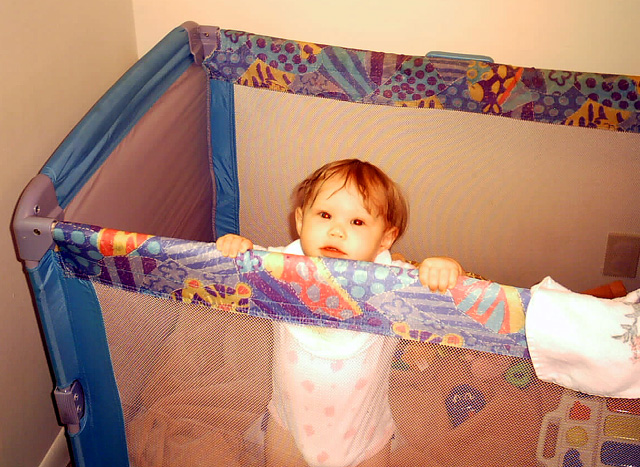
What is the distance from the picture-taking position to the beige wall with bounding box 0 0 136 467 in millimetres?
947

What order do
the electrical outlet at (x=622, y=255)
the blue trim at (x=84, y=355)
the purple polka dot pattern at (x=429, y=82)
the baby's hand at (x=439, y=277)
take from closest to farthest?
1. the baby's hand at (x=439, y=277)
2. the blue trim at (x=84, y=355)
3. the purple polka dot pattern at (x=429, y=82)
4. the electrical outlet at (x=622, y=255)

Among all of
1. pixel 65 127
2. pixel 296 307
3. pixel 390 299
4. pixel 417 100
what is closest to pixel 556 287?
pixel 390 299

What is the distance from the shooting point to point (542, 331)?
66cm

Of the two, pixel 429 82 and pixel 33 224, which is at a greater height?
pixel 429 82

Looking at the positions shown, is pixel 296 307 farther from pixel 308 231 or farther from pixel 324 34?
pixel 324 34

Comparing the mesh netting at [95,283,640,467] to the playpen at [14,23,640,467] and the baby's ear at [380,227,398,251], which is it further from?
the baby's ear at [380,227,398,251]

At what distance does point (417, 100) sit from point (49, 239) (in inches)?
30.1

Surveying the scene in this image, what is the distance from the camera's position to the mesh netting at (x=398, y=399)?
0.72 meters

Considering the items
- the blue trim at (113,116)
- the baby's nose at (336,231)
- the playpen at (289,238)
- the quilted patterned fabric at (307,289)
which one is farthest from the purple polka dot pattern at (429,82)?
the quilted patterned fabric at (307,289)

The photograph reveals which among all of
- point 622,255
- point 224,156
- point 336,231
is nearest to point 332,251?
point 336,231

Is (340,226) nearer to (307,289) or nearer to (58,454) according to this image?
(307,289)

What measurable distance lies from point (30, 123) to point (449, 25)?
94cm

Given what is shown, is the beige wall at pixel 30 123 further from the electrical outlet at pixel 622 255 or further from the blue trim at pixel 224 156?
the electrical outlet at pixel 622 255

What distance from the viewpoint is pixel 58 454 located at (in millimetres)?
1234
